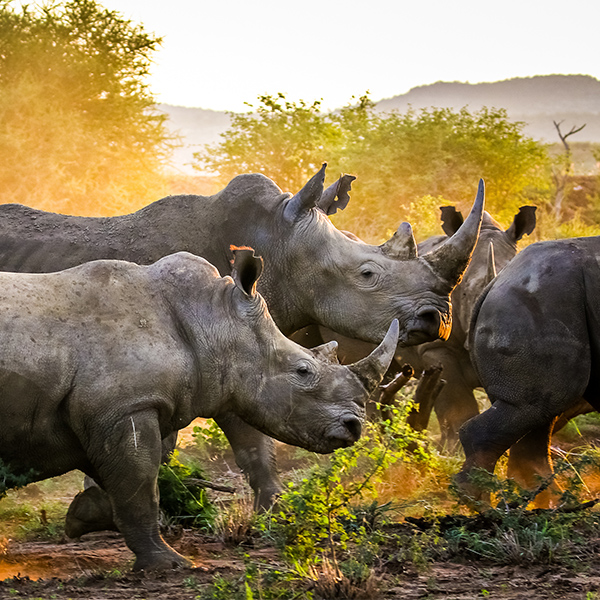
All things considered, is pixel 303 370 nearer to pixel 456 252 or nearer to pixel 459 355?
pixel 456 252

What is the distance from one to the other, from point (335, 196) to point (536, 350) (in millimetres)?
1821

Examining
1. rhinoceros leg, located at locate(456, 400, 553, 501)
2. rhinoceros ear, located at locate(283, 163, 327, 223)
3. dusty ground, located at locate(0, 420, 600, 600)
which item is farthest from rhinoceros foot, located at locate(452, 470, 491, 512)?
rhinoceros ear, located at locate(283, 163, 327, 223)

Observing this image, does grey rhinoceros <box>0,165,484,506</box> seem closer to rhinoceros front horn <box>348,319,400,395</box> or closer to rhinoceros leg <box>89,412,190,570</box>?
rhinoceros front horn <box>348,319,400,395</box>

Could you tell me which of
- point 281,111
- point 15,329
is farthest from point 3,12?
point 15,329

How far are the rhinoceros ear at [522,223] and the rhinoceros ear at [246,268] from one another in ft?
15.1

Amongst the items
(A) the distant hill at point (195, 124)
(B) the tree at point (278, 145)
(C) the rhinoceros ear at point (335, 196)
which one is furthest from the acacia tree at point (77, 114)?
(A) the distant hill at point (195, 124)

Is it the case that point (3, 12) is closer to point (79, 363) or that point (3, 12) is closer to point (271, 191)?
point (271, 191)

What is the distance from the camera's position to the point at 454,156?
105 ft

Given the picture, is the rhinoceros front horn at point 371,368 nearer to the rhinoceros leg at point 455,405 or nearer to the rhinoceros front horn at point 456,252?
the rhinoceros front horn at point 456,252

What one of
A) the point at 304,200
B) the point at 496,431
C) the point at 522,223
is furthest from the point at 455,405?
the point at 304,200

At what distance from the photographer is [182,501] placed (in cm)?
628

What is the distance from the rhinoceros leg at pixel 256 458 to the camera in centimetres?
665

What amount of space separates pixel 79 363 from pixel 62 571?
110 cm

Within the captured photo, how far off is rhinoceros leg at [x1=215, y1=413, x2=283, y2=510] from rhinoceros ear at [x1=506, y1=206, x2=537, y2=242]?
143 inches
